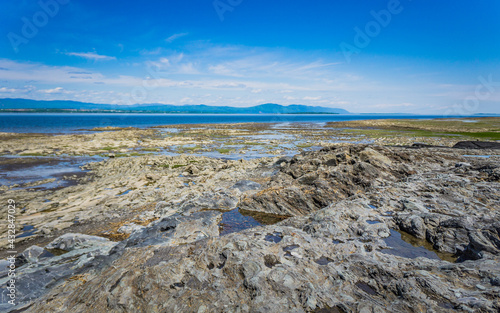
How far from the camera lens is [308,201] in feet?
46.5

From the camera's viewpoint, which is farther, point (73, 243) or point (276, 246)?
point (73, 243)

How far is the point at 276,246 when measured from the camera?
324 inches

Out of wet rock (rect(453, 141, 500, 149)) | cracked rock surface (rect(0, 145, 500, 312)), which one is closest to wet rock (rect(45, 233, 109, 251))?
cracked rock surface (rect(0, 145, 500, 312))

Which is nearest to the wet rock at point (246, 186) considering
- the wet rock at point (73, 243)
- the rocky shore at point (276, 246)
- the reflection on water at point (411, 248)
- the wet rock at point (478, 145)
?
the rocky shore at point (276, 246)

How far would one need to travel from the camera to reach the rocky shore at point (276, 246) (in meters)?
5.91

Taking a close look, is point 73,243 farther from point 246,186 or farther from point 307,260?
point 246,186

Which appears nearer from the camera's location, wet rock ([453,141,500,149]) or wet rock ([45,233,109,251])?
wet rock ([45,233,109,251])

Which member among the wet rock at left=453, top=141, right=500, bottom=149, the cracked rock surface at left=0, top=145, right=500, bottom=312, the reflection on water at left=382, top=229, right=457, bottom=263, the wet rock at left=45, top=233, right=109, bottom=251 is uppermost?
the wet rock at left=453, top=141, right=500, bottom=149

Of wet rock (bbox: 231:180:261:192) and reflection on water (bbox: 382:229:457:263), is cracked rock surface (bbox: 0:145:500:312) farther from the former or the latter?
wet rock (bbox: 231:180:261:192)

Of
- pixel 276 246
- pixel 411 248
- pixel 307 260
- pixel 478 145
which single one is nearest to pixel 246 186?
pixel 276 246

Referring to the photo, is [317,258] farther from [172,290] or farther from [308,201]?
[308,201]

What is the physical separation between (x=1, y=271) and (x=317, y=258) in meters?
11.2

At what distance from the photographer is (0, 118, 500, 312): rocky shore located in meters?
5.91

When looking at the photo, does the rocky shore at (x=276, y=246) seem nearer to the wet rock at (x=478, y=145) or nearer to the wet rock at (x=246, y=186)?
the wet rock at (x=246, y=186)
